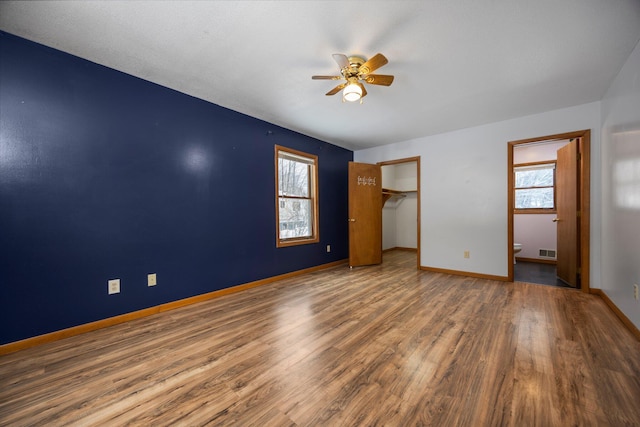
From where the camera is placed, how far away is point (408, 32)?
190cm

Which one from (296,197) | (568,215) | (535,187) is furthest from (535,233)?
(296,197)

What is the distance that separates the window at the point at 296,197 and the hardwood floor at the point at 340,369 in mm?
1665

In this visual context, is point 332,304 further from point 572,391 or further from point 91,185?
point 91,185

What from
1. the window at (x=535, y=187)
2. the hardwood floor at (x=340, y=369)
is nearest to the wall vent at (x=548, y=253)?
the window at (x=535, y=187)

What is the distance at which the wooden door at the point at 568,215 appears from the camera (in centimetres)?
335

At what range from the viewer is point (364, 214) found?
4906 mm

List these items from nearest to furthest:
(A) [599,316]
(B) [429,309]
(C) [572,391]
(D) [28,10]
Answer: (C) [572,391] → (D) [28,10] → (A) [599,316] → (B) [429,309]

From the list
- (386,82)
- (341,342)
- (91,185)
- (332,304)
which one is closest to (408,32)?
(386,82)

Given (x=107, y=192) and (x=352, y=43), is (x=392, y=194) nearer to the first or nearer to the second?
(x=352, y=43)

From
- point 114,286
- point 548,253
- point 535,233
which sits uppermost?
point 535,233

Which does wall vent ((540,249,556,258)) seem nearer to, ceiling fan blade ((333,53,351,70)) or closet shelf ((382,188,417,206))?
closet shelf ((382,188,417,206))

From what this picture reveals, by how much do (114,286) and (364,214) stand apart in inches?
154

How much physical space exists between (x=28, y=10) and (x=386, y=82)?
274 centimetres

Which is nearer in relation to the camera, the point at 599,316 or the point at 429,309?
the point at 599,316
